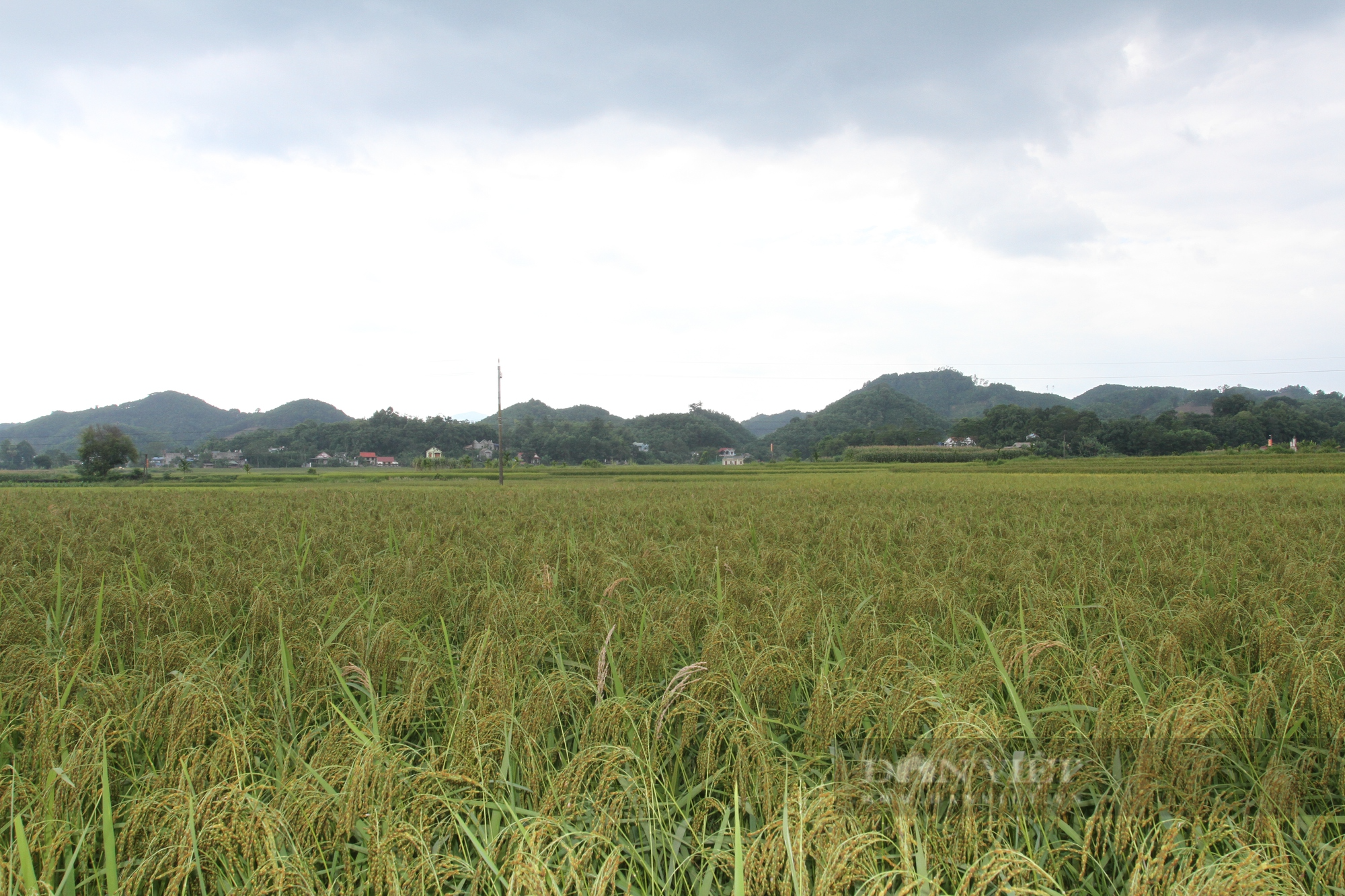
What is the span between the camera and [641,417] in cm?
14475

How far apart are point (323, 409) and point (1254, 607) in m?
227

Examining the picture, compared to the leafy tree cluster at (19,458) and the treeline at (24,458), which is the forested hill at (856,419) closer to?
the treeline at (24,458)

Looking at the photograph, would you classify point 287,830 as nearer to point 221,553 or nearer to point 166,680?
point 166,680

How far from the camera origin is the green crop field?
6.16 feet

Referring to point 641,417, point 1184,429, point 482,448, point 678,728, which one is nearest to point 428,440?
point 482,448

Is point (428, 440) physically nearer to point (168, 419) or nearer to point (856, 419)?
point (856, 419)

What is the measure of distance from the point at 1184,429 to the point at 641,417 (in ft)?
321

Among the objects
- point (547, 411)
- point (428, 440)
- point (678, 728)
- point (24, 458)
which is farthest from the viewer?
point (547, 411)

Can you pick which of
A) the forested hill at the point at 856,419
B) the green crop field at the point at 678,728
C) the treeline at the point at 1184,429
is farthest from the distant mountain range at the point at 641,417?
the green crop field at the point at 678,728

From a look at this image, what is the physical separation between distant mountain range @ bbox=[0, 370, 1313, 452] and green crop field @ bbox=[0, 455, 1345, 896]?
369ft

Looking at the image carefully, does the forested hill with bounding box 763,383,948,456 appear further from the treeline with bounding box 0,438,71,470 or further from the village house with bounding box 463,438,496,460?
the treeline with bounding box 0,438,71,470

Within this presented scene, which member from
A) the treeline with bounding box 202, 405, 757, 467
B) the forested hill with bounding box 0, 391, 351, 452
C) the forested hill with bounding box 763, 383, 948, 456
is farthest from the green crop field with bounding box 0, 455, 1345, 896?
the forested hill with bounding box 0, 391, 351, 452

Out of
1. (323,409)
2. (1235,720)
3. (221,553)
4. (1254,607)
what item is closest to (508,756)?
(1235,720)

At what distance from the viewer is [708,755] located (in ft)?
7.66
